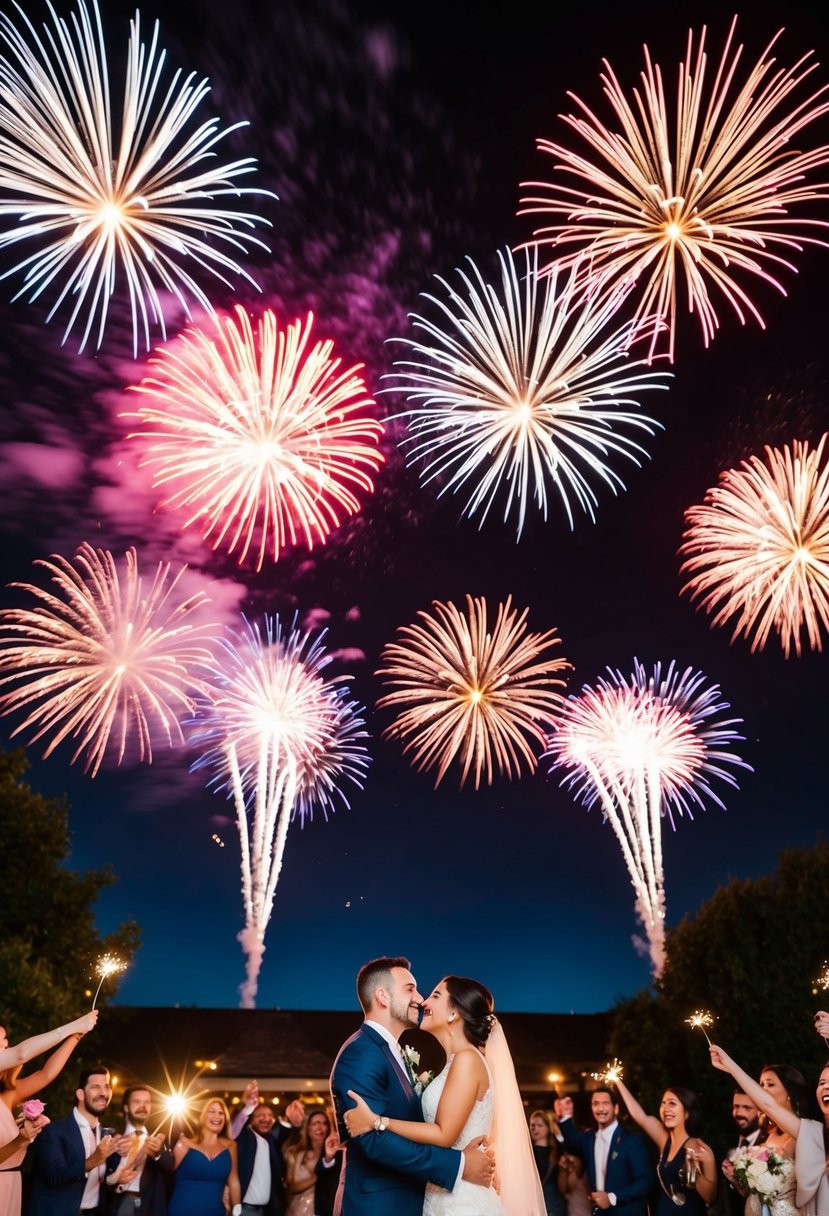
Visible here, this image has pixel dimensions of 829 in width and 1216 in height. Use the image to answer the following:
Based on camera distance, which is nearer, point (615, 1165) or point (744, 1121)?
point (744, 1121)

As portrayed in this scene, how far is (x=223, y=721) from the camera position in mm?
23875

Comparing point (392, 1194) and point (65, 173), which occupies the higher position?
point (65, 173)

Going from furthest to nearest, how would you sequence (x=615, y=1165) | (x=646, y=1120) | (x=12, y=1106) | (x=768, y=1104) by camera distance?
(x=615, y=1165), (x=646, y=1120), (x=12, y=1106), (x=768, y=1104)

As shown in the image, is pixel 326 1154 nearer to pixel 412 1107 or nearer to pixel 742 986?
pixel 412 1107

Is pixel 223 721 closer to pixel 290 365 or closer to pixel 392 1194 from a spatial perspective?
pixel 290 365

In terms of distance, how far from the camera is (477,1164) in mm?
5656

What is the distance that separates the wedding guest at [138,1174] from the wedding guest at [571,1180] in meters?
4.96

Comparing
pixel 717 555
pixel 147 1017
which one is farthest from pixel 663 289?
pixel 147 1017

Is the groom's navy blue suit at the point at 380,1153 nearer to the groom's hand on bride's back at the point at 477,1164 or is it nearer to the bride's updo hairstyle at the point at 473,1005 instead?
the groom's hand on bride's back at the point at 477,1164

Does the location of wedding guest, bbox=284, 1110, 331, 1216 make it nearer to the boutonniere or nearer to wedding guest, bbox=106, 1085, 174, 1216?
A: wedding guest, bbox=106, 1085, 174, 1216

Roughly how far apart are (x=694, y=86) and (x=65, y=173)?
8658 mm

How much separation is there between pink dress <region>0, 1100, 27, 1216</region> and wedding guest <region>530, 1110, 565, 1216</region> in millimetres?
6430

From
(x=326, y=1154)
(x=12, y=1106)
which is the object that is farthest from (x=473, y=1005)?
(x=326, y=1154)

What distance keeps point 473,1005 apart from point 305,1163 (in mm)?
6685
